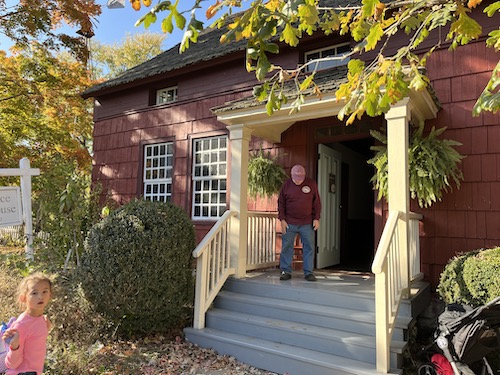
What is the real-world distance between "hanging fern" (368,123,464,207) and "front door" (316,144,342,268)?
1.59 meters

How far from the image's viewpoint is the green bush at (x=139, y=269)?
415 cm

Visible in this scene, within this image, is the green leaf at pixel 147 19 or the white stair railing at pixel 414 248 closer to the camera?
the green leaf at pixel 147 19

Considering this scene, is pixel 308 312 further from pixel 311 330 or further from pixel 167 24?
pixel 167 24

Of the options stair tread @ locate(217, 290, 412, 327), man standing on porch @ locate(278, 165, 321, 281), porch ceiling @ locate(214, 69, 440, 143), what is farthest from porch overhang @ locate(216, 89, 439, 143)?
stair tread @ locate(217, 290, 412, 327)

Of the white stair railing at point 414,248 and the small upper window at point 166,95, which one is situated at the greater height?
the small upper window at point 166,95

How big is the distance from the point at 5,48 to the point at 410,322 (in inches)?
465

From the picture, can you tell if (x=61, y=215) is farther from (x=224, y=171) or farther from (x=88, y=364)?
(x=88, y=364)

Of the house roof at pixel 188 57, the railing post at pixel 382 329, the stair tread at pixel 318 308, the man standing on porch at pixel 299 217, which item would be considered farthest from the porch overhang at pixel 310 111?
the house roof at pixel 188 57

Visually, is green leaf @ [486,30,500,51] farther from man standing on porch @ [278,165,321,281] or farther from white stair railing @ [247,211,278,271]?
white stair railing @ [247,211,278,271]

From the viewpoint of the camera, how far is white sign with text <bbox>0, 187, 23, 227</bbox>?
505 cm

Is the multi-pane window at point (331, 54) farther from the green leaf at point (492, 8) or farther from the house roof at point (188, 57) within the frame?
the green leaf at point (492, 8)

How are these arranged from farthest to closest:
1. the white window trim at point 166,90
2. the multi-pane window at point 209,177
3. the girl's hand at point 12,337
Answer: the white window trim at point 166,90, the multi-pane window at point 209,177, the girl's hand at point 12,337

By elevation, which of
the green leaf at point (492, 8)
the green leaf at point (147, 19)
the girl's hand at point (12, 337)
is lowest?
the girl's hand at point (12, 337)

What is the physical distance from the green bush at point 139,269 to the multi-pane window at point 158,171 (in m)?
3.60
